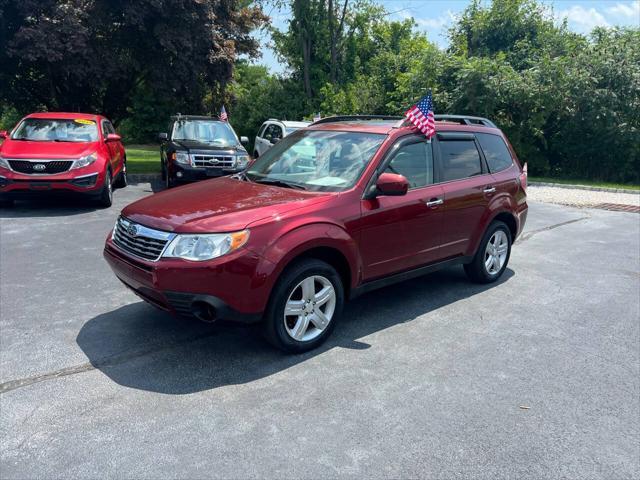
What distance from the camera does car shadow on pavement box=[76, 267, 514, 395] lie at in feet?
12.7

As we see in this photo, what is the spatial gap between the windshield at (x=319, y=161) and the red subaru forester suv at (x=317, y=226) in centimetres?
1

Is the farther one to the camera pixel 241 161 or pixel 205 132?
pixel 205 132

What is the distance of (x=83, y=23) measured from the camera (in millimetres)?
15141

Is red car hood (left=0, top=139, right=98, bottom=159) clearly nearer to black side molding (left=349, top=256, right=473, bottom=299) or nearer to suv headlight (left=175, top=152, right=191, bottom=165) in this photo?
suv headlight (left=175, top=152, right=191, bottom=165)

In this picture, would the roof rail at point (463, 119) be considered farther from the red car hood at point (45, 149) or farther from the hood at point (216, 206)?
the red car hood at point (45, 149)

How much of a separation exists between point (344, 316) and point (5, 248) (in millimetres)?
4876

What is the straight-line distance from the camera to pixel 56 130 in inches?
408

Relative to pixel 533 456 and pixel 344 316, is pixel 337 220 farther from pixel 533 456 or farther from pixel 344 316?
pixel 533 456

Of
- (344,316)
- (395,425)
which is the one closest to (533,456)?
(395,425)

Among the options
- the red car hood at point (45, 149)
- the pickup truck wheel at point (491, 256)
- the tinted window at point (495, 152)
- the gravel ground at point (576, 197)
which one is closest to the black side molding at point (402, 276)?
the pickup truck wheel at point (491, 256)

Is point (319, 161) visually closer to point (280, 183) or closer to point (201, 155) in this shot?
point (280, 183)

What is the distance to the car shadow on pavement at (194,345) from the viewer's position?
3.86 meters

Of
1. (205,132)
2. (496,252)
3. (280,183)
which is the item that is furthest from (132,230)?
(205,132)

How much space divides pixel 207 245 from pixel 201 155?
809 cm
